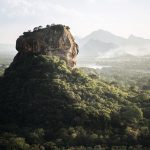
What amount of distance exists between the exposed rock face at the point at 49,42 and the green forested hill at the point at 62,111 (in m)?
2.82

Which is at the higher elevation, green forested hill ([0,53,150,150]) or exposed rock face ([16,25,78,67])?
exposed rock face ([16,25,78,67])

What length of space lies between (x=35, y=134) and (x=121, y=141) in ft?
55.9

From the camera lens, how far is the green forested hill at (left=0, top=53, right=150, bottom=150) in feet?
240

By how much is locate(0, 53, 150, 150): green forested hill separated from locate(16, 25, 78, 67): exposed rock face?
2818 mm

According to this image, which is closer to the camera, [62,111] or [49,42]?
[62,111]

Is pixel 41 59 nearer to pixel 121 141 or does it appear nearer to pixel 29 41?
pixel 29 41

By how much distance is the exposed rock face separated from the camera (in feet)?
324

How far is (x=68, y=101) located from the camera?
273 feet

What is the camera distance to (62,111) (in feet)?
263

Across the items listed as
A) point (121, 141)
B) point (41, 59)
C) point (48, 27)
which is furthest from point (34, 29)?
point (121, 141)

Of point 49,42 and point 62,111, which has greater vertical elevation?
point 49,42

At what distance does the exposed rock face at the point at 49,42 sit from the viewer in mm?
98812

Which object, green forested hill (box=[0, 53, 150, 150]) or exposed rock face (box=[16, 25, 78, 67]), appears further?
exposed rock face (box=[16, 25, 78, 67])

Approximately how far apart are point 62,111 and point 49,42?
84.2 feet
